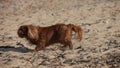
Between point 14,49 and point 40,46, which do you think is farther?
point 14,49

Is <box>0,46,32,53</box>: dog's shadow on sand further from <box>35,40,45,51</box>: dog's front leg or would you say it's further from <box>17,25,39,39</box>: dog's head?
<box>17,25,39,39</box>: dog's head

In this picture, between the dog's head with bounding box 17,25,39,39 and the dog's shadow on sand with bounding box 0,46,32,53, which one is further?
the dog's shadow on sand with bounding box 0,46,32,53

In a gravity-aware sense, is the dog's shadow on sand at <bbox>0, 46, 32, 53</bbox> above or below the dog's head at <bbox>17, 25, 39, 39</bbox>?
below

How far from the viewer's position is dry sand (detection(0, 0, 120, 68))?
7211 mm

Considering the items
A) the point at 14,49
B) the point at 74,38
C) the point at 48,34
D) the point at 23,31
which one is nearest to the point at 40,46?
the point at 48,34

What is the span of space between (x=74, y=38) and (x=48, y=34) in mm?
955

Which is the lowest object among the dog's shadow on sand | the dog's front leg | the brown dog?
the dog's shadow on sand

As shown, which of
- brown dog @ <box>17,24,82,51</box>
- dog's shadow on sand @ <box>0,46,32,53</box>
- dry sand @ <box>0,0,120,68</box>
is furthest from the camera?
dog's shadow on sand @ <box>0,46,32,53</box>

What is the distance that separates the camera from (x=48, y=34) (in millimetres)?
8148

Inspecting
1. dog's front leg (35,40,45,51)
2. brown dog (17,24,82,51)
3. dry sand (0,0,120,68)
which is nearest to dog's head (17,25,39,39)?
brown dog (17,24,82,51)

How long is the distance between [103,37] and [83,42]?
0.67m

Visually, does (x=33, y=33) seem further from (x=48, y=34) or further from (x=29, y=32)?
(x=48, y=34)

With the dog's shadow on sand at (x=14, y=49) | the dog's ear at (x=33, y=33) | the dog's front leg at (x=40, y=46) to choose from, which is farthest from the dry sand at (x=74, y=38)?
the dog's ear at (x=33, y=33)

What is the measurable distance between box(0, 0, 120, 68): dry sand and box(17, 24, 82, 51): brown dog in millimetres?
202
